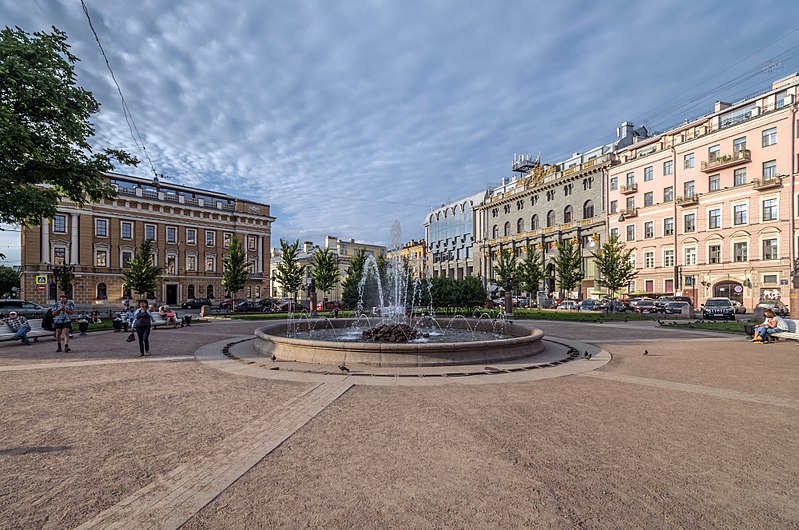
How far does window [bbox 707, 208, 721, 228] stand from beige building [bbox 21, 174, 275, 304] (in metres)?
56.1

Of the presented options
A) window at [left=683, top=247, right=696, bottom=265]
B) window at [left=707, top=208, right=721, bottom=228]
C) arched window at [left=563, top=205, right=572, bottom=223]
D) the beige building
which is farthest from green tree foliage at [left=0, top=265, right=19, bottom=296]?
window at [left=707, top=208, right=721, bottom=228]

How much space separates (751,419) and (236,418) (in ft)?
25.0

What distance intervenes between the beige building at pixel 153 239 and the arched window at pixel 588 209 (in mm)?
47533

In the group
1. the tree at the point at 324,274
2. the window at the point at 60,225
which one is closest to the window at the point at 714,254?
the tree at the point at 324,274

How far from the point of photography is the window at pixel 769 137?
35469 mm

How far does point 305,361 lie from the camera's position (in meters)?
9.98

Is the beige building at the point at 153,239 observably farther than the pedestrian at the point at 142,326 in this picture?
Yes

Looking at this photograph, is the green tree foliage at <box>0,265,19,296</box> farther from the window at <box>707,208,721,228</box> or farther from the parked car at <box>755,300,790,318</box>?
the window at <box>707,208,721,228</box>

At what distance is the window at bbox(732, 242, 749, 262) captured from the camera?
123 ft

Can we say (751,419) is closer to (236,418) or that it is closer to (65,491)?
(236,418)

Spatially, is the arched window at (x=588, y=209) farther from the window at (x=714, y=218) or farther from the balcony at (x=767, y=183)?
the balcony at (x=767, y=183)

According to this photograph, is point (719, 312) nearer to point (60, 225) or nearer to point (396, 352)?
point (396, 352)

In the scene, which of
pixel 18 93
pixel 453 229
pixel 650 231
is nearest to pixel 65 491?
pixel 18 93

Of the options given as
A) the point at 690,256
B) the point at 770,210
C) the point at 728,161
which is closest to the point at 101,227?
the point at 690,256
